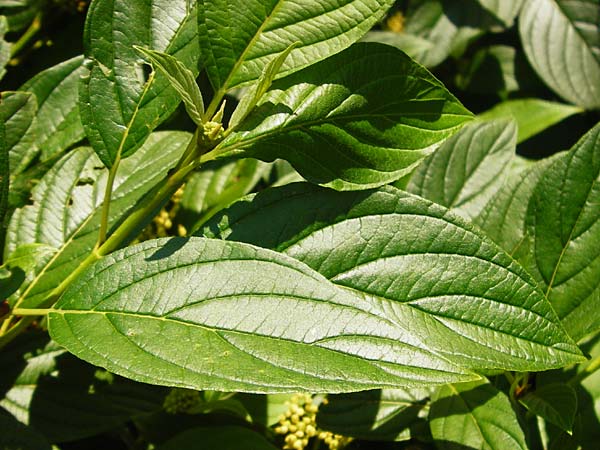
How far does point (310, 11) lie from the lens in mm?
975

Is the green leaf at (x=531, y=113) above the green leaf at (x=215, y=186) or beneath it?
above

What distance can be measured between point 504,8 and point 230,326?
1.78m

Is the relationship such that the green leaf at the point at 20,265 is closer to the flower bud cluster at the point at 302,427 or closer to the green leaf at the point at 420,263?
the green leaf at the point at 420,263

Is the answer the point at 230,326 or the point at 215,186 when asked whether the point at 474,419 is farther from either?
the point at 215,186

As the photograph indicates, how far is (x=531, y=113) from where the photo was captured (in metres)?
2.15

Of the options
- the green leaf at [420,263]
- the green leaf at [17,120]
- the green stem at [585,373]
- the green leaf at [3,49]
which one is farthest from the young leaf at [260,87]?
the green stem at [585,373]

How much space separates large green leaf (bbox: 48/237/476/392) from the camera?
31.1 inches

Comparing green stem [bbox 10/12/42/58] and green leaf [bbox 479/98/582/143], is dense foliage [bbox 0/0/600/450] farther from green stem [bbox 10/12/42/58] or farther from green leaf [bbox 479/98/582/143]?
green leaf [bbox 479/98/582/143]

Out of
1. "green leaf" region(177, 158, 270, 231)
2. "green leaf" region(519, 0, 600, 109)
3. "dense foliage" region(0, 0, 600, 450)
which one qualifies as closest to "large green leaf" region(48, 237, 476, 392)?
"dense foliage" region(0, 0, 600, 450)

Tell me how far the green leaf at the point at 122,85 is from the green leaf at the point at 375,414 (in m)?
0.61

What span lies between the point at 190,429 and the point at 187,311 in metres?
0.56

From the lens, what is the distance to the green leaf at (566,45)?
7.38 feet

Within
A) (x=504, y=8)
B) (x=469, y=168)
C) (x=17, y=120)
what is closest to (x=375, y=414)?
(x=469, y=168)

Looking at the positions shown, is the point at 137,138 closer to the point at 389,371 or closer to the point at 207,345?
the point at 207,345
